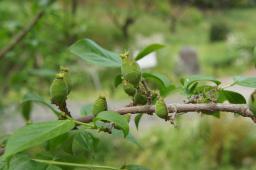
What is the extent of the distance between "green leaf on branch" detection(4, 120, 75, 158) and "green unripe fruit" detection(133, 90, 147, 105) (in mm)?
90

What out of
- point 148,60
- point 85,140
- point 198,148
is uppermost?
point 148,60

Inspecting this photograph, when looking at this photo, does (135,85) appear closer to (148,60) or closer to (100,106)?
(100,106)

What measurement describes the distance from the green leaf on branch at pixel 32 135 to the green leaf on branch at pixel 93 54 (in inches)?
4.6

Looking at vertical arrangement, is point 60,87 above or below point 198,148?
above

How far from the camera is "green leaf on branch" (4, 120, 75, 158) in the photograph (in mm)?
411

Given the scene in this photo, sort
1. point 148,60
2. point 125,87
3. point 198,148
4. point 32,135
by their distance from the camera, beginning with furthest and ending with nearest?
point 148,60 → point 198,148 → point 125,87 → point 32,135

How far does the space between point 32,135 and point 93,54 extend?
16 cm

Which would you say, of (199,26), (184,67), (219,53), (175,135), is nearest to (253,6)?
(199,26)

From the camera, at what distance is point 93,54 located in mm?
559

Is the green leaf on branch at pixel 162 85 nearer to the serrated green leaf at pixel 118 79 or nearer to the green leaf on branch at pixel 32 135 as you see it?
the serrated green leaf at pixel 118 79

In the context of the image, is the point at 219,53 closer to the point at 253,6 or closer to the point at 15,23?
the point at 253,6

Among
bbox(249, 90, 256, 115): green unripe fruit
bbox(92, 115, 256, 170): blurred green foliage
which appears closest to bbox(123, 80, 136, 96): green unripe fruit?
bbox(249, 90, 256, 115): green unripe fruit

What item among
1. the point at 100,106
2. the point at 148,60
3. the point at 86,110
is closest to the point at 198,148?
the point at 148,60

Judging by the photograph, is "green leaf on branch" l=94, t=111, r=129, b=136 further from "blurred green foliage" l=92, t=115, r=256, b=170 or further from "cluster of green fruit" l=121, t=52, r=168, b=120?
"blurred green foliage" l=92, t=115, r=256, b=170
